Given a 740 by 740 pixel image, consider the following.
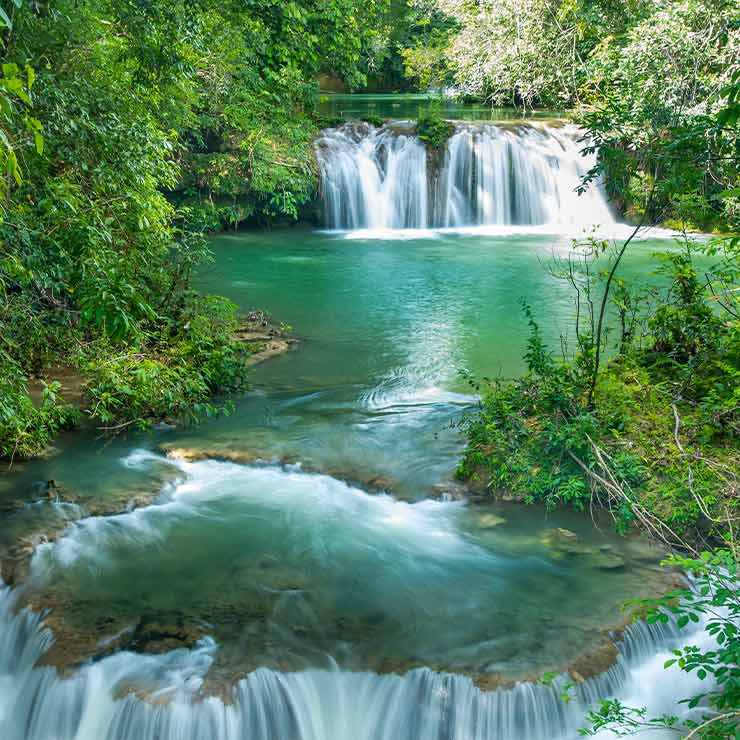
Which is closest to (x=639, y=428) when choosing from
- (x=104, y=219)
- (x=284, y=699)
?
(x=284, y=699)

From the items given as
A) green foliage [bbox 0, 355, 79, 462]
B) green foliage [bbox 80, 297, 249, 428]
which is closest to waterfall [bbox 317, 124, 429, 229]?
green foliage [bbox 80, 297, 249, 428]

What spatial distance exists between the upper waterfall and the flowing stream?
10614 millimetres

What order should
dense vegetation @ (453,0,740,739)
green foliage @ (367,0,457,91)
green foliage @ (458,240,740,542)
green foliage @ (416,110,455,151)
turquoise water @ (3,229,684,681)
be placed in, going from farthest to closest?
green foliage @ (367,0,457,91), green foliage @ (416,110,455,151), green foliage @ (458,240,740,542), dense vegetation @ (453,0,740,739), turquoise water @ (3,229,684,681)

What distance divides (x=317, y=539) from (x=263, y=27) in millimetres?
7969

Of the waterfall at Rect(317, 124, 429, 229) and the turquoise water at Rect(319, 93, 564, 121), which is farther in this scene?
the turquoise water at Rect(319, 93, 564, 121)

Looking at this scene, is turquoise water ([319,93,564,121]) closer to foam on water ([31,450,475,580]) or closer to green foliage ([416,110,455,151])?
green foliage ([416,110,455,151])

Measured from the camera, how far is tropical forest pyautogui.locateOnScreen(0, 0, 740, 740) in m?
4.79

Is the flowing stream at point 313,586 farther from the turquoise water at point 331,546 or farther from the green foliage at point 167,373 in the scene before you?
the green foliage at point 167,373

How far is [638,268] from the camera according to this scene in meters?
16.2

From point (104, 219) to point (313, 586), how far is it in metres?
3.54

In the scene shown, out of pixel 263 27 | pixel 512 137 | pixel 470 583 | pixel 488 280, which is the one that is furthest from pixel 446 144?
pixel 470 583

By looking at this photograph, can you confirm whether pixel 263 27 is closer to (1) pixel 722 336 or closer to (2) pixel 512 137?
(1) pixel 722 336

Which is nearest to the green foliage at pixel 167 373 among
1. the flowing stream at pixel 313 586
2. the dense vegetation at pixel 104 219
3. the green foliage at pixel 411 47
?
the dense vegetation at pixel 104 219

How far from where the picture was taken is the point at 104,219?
22.7 ft
